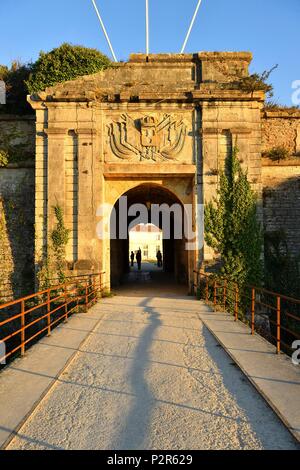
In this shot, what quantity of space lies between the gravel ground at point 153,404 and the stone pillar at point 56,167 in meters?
6.28

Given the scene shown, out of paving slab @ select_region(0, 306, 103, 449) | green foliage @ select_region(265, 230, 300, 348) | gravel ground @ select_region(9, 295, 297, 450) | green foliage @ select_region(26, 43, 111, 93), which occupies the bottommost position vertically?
gravel ground @ select_region(9, 295, 297, 450)

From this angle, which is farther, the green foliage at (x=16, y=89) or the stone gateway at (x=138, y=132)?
the green foliage at (x=16, y=89)

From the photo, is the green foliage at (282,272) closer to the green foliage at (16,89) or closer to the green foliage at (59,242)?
the green foliage at (59,242)

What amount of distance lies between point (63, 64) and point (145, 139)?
390 cm

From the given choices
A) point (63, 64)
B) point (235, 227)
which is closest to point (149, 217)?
point (235, 227)

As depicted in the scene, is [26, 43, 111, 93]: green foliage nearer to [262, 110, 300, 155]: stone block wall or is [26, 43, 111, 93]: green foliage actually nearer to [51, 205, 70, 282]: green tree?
[51, 205, 70, 282]: green tree

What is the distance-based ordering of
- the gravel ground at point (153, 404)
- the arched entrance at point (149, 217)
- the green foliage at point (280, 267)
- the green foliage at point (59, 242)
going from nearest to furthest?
the gravel ground at point (153, 404) < the green foliage at point (59, 242) < the green foliage at point (280, 267) < the arched entrance at point (149, 217)

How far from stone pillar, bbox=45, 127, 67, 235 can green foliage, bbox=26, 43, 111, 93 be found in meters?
1.77

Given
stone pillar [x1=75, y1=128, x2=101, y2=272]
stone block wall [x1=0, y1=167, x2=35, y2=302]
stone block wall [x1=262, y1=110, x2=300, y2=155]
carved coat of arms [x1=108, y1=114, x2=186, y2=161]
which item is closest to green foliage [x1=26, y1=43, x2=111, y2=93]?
stone pillar [x1=75, y1=128, x2=101, y2=272]

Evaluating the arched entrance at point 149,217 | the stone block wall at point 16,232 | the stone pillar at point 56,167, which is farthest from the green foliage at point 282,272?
the stone block wall at point 16,232

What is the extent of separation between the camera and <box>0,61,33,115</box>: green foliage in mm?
12711

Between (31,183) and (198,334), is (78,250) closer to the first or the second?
(31,183)

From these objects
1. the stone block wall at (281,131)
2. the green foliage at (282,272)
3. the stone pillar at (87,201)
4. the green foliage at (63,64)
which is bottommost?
the green foliage at (282,272)

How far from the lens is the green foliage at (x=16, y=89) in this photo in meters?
12.7
